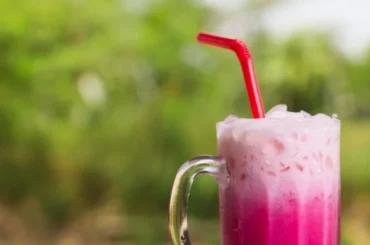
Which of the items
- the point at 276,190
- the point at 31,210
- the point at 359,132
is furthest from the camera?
the point at 31,210

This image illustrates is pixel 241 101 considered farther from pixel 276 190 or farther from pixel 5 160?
pixel 276 190

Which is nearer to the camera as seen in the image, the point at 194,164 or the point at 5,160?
the point at 194,164

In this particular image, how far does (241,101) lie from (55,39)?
593 mm

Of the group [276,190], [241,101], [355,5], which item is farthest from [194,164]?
[355,5]

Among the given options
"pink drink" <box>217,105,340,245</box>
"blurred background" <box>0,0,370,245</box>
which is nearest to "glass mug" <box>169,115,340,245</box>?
"pink drink" <box>217,105,340,245</box>

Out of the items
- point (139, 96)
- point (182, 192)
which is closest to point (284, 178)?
point (182, 192)

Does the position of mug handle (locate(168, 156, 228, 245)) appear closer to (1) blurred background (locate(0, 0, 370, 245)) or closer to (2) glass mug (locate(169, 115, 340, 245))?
(2) glass mug (locate(169, 115, 340, 245))

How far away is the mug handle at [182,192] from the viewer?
61 cm

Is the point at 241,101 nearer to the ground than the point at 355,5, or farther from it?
nearer to the ground

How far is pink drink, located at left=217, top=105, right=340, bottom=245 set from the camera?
57cm

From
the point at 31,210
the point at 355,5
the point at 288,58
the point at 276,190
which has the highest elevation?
the point at 355,5

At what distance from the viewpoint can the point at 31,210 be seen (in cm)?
150

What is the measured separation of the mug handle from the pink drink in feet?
0.12

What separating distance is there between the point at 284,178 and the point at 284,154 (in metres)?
0.03
